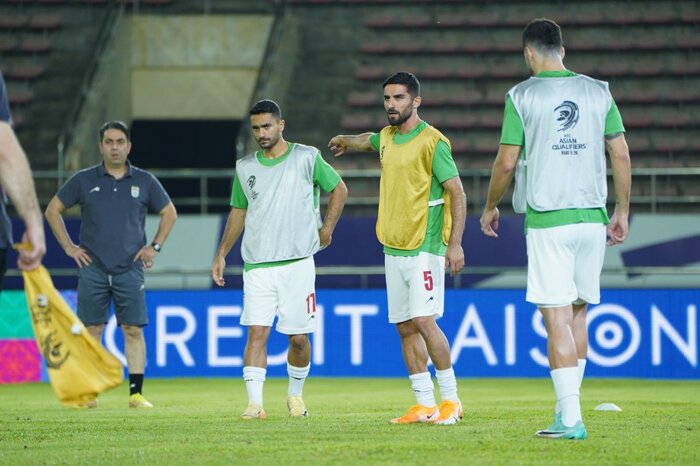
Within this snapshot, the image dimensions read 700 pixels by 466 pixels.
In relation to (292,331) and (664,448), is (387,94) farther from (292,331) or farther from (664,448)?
(664,448)

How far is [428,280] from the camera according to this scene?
26.6 ft

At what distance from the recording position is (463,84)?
21516 mm

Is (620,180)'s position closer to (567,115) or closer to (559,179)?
(559,179)

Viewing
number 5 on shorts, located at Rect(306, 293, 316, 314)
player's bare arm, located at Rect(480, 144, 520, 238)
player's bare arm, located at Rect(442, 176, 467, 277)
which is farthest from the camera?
number 5 on shorts, located at Rect(306, 293, 316, 314)

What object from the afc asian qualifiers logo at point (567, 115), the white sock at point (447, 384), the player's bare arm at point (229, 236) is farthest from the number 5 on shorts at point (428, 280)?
the player's bare arm at point (229, 236)

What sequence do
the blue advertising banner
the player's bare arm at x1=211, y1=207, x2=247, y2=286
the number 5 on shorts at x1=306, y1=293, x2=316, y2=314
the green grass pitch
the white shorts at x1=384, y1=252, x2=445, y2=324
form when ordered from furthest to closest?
the blue advertising banner < the player's bare arm at x1=211, y1=207, x2=247, y2=286 < the number 5 on shorts at x1=306, y1=293, x2=316, y2=314 < the white shorts at x1=384, y1=252, x2=445, y2=324 < the green grass pitch

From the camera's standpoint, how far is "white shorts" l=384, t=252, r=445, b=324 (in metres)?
8.10

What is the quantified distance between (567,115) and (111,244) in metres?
4.78

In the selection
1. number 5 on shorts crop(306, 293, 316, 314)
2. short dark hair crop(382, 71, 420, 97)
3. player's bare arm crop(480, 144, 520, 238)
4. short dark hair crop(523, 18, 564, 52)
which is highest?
short dark hair crop(523, 18, 564, 52)

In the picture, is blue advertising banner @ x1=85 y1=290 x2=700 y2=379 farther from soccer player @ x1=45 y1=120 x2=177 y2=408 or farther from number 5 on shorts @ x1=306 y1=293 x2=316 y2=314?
number 5 on shorts @ x1=306 y1=293 x2=316 y2=314

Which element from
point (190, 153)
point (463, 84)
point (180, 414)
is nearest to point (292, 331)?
point (180, 414)

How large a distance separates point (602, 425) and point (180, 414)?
117 inches

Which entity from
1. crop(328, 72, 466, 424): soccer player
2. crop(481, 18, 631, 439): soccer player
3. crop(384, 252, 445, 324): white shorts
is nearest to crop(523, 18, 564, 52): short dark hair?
crop(481, 18, 631, 439): soccer player

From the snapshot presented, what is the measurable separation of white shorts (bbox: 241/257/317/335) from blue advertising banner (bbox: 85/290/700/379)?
5917 millimetres
